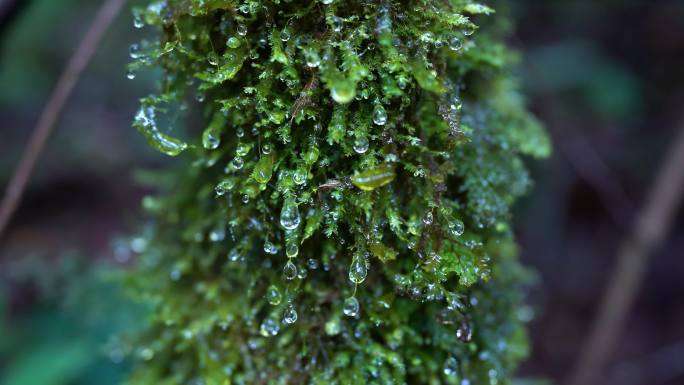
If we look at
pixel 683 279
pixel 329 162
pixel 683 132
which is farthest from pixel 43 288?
pixel 683 279

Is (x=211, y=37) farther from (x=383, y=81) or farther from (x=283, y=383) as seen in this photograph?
(x=283, y=383)

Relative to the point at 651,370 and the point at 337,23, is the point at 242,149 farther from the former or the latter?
the point at 651,370

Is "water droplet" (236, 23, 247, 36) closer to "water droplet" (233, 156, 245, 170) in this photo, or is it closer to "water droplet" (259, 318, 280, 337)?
"water droplet" (233, 156, 245, 170)

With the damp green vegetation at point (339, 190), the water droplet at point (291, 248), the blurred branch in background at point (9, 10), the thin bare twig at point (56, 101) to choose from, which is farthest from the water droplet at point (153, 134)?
the blurred branch in background at point (9, 10)

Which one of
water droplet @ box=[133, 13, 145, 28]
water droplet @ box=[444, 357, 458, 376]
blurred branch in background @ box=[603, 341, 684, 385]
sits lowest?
blurred branch in background @ box=[603, 341, 684, 385]

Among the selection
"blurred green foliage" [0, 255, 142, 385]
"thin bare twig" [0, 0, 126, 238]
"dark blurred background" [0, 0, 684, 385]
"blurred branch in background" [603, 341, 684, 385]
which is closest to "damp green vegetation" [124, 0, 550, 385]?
"thin bare twig" [0, 0, 126, 238]

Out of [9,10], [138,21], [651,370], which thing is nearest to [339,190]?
[138,21]
